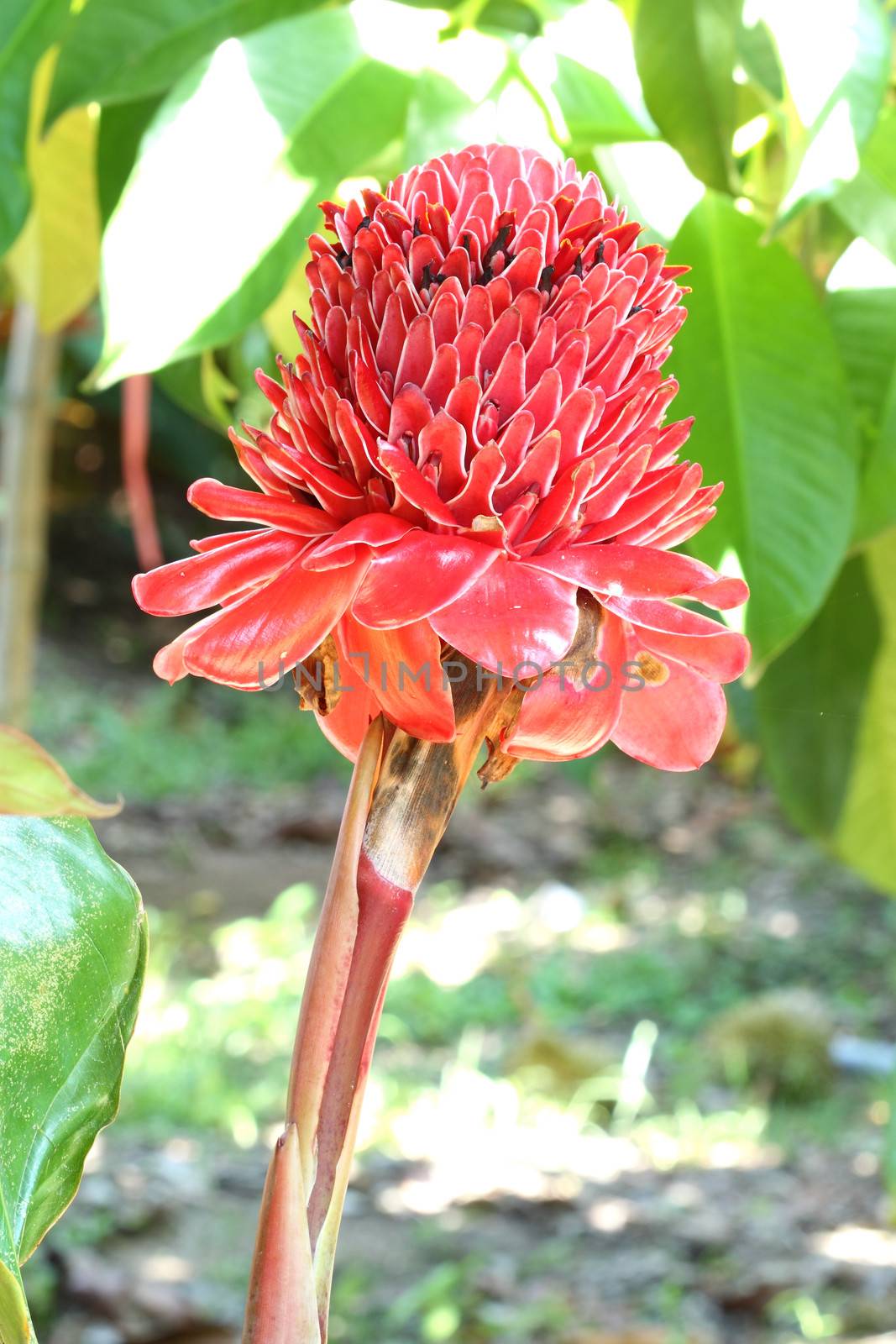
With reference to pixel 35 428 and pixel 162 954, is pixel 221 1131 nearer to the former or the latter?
pixel 162 954

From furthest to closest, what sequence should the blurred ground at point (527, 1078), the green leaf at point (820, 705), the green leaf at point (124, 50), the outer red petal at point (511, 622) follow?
the blurred ground at point (527, 1078), the green leaf at point (820, 705), the green leaf at point (124, 50), the outer red petal at point (511, 622)

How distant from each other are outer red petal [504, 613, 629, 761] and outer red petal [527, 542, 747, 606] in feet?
0.04

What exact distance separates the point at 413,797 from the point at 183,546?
13.1 ft

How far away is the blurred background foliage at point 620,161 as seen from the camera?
356mm

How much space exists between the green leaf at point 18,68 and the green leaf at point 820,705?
0.33 metres

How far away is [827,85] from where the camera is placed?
0.34m

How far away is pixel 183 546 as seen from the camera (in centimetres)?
410

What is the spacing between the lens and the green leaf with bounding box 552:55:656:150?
38cm

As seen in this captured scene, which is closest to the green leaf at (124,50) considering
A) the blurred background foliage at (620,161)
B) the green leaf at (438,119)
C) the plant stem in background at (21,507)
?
the blurred background foliage at (620,161)

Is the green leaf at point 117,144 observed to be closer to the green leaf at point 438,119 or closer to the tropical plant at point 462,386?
the tropical plant at point 462,386

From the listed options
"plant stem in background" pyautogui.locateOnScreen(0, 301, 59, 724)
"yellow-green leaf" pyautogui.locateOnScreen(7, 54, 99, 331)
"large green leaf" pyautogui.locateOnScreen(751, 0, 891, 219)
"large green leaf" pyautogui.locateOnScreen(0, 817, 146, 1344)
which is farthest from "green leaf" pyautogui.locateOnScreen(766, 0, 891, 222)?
"plant stem in background" pyautogui.locateOnScreen(0, 301, 59, 724)

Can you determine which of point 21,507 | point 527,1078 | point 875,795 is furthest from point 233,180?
point 527,1078

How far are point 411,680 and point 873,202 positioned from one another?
255 millimetres

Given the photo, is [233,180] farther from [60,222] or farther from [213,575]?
[60,222]
